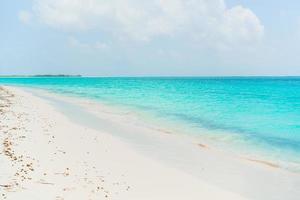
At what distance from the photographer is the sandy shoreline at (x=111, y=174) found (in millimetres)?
8414

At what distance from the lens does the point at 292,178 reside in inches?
430

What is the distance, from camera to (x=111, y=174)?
9984mm

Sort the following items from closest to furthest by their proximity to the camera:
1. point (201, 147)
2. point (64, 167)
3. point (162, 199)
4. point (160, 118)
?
1. point (162, 199)
2. point (64, 167)
3. point (201, 147)
4. point (160, 118)

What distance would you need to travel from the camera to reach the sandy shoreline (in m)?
8.41

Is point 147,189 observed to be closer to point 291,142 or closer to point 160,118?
point 291,142

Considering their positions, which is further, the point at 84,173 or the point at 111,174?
the point at 111,174

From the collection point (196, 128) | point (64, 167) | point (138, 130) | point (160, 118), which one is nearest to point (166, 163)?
point (64, 167)

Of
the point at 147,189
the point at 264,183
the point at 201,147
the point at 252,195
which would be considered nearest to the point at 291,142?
the point at 201,147

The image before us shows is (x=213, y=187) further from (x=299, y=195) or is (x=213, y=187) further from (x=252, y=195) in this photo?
(x=299, y=195)

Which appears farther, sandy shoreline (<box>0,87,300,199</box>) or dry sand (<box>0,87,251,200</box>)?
sandy shoreline (<box>0,87,300,199</box>)

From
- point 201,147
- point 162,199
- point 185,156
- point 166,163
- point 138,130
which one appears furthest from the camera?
point 138,130

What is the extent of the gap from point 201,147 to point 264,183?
5176 millimetres

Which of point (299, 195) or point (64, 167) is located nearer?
point (299, 195)

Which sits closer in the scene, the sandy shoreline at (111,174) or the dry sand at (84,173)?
the dry sand at (84,173)
